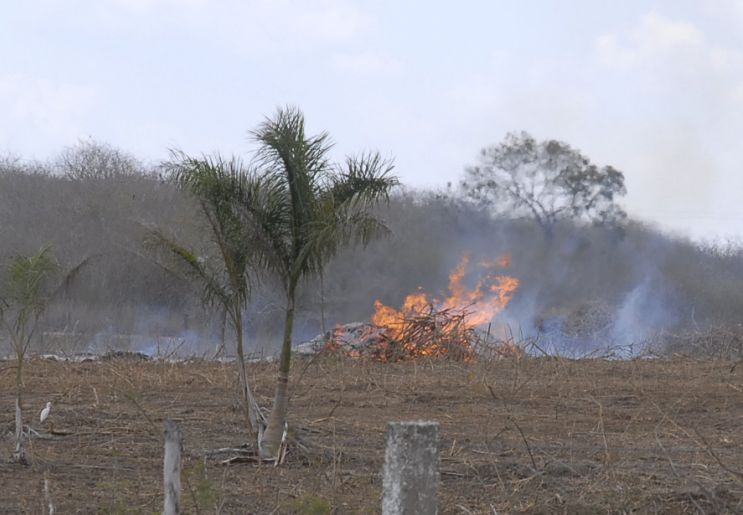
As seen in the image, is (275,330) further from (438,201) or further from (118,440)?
(118,440)

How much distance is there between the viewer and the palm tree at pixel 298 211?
1044 cm

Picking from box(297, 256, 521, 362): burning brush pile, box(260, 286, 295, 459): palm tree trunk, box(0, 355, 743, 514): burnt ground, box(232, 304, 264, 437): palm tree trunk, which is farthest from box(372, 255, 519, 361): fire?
box(260, 286, 295, 459): palm tree trunk

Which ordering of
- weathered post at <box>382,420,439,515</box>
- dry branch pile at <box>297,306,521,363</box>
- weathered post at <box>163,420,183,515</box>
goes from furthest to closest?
dry branch pile at <box>297,306,521,363</box> → weathered post at <box>163,420,183,515</box> → weathered post at <box>382,420,439,515</box>

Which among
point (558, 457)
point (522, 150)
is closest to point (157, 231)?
point (558, 457)

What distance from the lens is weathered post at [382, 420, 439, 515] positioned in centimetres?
410

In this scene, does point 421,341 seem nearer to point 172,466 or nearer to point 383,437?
point 383,437

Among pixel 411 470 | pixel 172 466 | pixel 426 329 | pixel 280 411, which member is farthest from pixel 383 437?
pixel 426 329

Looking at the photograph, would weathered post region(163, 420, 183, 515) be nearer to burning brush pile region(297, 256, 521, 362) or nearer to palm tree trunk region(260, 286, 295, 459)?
palm tree trunk region(260, 286, 295, 459)

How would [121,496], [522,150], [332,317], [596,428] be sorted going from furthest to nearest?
[522,150] → [332,317] → [596,428] → [121,496]

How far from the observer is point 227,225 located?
10625mm

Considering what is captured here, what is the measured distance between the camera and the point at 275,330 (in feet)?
101

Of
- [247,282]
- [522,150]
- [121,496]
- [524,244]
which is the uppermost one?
[522,150]

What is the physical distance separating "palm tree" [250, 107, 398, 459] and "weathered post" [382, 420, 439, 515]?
6.26m

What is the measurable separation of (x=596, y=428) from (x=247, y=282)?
15.2ft
